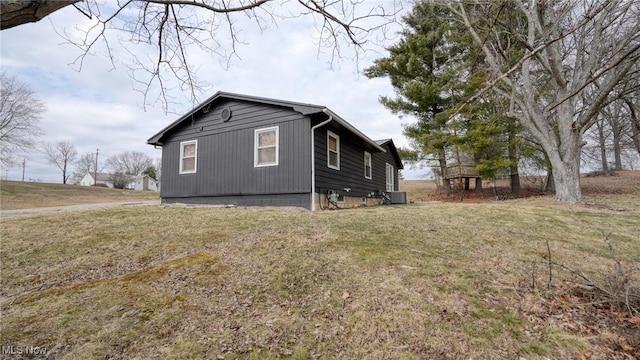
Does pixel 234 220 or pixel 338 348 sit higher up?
pixel 234 220

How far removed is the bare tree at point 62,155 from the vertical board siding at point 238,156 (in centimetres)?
5260

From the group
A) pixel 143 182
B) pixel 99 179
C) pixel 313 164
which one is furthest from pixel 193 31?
pixel 99 179

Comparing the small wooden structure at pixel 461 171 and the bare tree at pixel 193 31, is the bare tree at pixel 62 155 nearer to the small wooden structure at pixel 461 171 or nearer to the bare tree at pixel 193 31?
the small wooden structure at pixel 461 171

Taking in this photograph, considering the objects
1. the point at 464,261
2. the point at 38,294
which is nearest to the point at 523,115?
the point at 464,261

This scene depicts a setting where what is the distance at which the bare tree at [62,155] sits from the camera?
4794cm

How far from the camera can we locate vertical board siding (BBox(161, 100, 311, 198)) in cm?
874

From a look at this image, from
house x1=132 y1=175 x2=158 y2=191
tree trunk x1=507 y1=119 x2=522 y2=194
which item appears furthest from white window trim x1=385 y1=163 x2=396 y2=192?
house x1=132 y1=175 x2=158 y2=191

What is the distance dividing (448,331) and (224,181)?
871 cm

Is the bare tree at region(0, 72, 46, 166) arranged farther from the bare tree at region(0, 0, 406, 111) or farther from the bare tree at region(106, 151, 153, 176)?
the bare tree at region(106, 151, 153, 176)

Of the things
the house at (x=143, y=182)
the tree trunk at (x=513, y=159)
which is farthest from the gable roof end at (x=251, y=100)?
the house at (x=143, y=182)

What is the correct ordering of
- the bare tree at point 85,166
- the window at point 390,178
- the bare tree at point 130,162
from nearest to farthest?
the window at point 390,178
the bare tree at point 85,166
the bare tree at point 130,162

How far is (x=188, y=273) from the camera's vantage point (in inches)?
143

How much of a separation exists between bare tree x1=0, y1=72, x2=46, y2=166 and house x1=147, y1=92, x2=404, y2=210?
795 inches

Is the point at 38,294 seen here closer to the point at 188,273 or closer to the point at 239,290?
the point at 188,273
